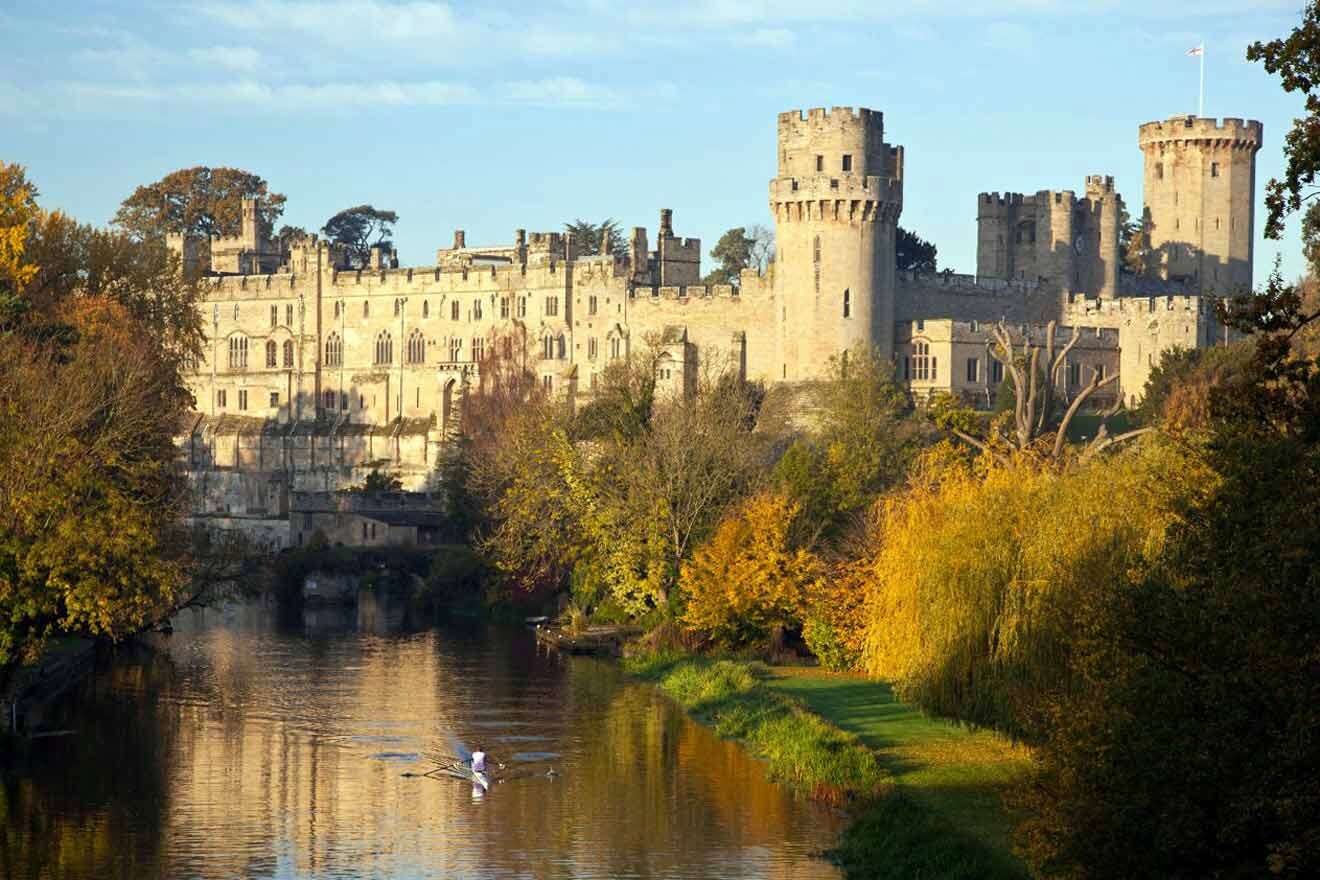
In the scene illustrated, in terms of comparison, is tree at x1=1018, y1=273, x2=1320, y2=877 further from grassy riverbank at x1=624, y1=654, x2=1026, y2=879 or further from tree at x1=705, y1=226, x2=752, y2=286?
tree at x1=705, y1=226, x2=752, y2=286

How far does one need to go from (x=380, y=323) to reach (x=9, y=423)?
202ft

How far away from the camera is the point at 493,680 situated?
49.3 meters

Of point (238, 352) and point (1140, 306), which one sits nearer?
point (1140, 306)

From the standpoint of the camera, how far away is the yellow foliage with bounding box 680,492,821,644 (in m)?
49.3

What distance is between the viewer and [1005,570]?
113 feet

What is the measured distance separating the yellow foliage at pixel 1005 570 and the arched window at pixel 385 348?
63.5 m

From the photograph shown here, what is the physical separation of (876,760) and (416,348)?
2678 inches

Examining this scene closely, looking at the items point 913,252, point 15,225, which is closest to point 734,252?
point 913,252

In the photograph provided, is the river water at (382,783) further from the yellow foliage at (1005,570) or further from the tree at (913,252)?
the tree at (913,252)

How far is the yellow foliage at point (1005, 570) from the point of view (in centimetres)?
3141

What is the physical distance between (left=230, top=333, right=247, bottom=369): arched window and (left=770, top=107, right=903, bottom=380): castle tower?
34.2 meters

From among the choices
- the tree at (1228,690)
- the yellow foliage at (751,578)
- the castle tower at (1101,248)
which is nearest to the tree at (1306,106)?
the tree at (1228,690)

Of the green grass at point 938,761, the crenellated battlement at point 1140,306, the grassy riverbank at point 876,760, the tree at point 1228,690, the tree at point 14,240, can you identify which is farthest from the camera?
the crenellated battlement at point 1140,306

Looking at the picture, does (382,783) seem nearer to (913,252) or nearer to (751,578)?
(751,578)
